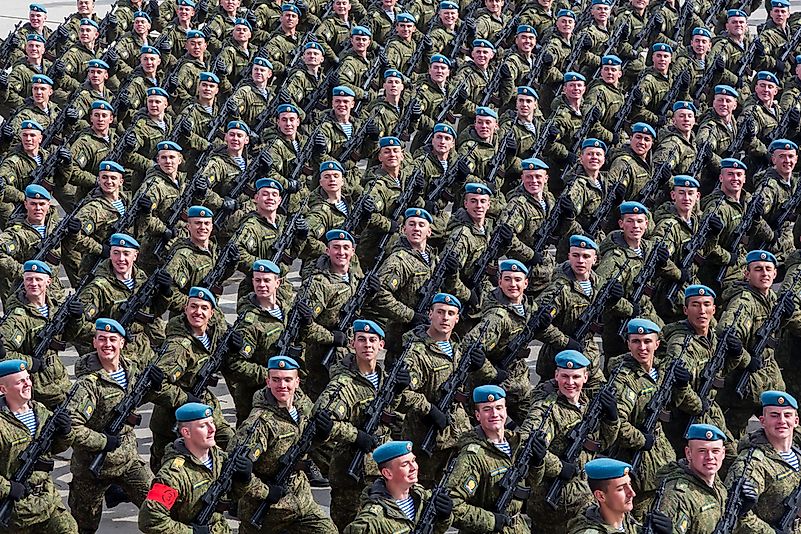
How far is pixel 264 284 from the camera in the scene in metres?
13.0

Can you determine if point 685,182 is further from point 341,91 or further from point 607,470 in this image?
point 607,470

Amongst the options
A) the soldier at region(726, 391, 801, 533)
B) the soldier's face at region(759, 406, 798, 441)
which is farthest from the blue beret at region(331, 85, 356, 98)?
the soldier's face at region(759, 406, 798, 441)

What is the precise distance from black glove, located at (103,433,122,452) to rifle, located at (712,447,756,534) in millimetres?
4610

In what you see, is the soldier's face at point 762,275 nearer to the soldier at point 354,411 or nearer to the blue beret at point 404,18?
the soldier at point 354,411

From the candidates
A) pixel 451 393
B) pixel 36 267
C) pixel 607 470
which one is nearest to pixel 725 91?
pixel 451 393

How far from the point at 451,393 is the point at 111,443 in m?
2.69

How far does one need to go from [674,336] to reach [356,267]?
3279mm

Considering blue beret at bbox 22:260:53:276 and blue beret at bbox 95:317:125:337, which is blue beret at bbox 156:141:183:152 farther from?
blue beret at bbox 95:317:125:337

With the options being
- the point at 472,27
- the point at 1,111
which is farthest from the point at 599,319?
the point at 1,111

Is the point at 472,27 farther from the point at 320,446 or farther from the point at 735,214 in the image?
the point at 320,446

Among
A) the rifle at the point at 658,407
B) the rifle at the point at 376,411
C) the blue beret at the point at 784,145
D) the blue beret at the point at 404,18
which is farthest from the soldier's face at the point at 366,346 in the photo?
the blue beret at the point at 404,18

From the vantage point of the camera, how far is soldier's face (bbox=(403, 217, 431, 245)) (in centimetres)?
1408

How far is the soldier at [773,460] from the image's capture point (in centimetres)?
1062

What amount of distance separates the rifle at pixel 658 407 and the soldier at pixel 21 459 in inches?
167
